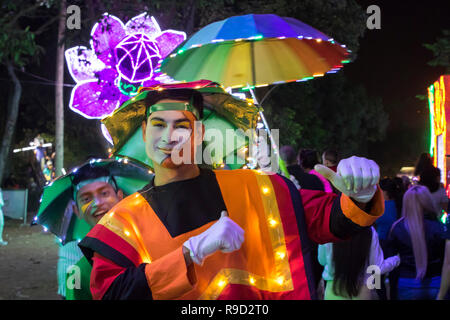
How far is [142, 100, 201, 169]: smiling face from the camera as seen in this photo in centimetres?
274

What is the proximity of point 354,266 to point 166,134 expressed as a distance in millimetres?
2372

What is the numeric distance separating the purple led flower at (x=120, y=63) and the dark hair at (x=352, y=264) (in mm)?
6381

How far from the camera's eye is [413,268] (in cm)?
485

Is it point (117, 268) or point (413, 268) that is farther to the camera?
point (413, 268)

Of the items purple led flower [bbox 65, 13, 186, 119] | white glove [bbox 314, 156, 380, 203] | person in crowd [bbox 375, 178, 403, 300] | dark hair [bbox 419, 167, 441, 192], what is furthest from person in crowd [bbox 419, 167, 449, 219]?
purple led flower [bbox 65, 13, 186, 119]

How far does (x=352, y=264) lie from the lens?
4488 millimetres

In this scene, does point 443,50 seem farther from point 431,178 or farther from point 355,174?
point 355,174
